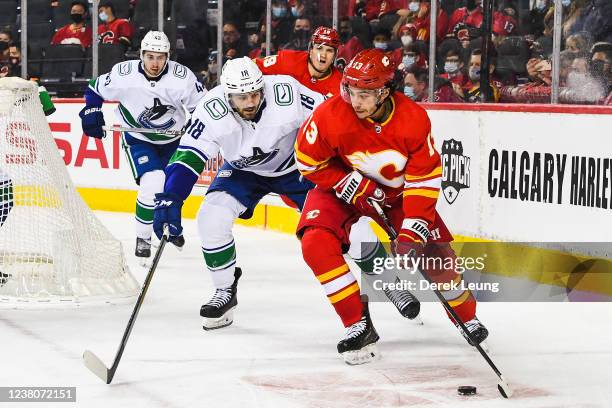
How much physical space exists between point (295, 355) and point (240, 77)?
3.34 feet

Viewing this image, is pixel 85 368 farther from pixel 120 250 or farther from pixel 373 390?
pixel 120 250

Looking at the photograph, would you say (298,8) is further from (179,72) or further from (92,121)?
(92,121)

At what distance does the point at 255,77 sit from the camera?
14.3 ft

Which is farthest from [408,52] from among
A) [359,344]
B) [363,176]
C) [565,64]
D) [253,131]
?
[359,344]

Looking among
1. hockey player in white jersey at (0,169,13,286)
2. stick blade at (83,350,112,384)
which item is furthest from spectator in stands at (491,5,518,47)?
stick blade at (83,350,112,384)

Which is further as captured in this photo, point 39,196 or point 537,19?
point 537,19

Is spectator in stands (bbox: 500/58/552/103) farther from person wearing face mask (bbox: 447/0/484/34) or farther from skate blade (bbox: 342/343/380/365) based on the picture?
skate blade (bbox: 342/343/380/365)

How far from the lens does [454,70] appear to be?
7082mm

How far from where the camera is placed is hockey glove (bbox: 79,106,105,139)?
6.79 metres

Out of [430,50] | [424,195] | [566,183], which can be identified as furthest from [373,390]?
[430,50]

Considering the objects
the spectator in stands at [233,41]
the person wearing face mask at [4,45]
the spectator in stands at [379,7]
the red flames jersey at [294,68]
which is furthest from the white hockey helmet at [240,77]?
the person wearing face mask at [4,45]

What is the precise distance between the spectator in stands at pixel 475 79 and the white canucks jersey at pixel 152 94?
5.02 ft

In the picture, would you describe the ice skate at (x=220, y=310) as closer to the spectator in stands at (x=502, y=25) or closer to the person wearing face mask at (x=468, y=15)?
the spectator in stands at (x=502, y=25)

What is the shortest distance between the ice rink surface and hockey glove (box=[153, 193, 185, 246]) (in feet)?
1.33
